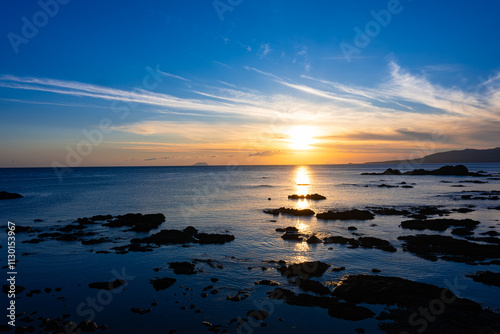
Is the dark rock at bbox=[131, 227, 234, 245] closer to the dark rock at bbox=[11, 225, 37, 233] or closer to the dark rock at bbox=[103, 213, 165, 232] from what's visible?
the dark rock at bbox=[103, 213, 165, 232]

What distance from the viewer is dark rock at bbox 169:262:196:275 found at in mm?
21766

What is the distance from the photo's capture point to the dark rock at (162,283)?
756 inches

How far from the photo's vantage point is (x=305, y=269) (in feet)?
70.3

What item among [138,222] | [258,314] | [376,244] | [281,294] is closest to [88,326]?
[258,314]

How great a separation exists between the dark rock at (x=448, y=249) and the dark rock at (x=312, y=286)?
467 inches

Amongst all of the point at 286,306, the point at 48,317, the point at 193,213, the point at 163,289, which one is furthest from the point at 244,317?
the point at 193,213

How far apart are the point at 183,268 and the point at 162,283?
2988 millimetres

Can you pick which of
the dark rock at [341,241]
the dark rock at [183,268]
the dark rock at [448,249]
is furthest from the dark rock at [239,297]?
the dark rock at [448,249]

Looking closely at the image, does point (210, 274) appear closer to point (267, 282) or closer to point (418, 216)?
point (267, 282)

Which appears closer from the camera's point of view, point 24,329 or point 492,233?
point 24,329

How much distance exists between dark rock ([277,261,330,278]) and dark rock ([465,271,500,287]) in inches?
384

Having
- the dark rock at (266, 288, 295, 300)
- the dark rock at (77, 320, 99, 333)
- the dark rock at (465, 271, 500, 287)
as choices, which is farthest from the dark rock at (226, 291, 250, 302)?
the dark rock at (465, 271, 500, 287)

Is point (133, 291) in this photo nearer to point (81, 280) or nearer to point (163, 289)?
point (163, 289)

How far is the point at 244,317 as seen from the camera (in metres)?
15.3
